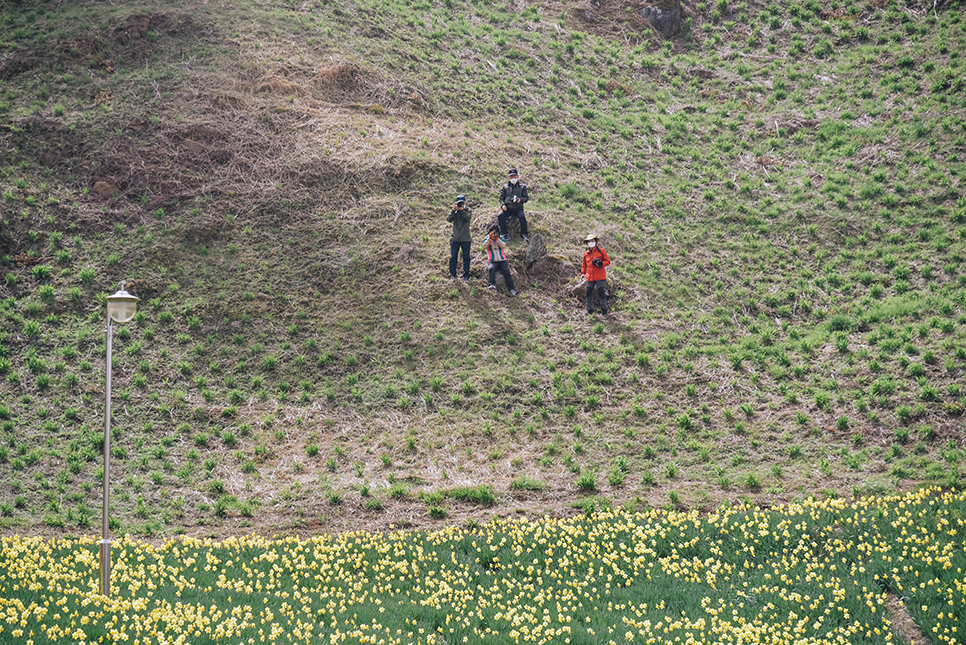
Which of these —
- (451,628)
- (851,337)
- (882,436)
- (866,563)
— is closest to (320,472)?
(451,628)

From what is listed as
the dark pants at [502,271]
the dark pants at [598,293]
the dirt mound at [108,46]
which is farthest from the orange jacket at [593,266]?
the dirt mound at [108,46]

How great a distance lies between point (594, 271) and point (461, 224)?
371cm

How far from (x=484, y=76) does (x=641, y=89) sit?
663 centimetres

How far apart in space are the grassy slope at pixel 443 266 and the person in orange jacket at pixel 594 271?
54 centimetres

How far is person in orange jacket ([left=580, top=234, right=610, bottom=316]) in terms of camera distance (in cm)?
1644

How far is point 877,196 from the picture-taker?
63.8ft

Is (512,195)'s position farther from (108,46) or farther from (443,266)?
(108,46)

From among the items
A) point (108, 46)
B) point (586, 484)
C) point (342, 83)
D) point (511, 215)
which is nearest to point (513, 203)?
point (511, 215)

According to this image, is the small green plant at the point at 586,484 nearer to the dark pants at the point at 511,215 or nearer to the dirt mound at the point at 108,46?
the dark pants at the point at 511,215

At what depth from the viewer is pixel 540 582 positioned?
27.7 feet

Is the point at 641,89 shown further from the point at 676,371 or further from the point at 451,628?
the point at 451,628

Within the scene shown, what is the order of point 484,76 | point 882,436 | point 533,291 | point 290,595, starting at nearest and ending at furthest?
point 290,595 → point 882,436 → point 533,291 → point 484,76

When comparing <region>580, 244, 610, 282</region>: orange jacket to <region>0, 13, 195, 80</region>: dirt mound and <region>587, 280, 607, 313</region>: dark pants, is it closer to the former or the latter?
<region>587, 280, 607, 313</region>: dark pants

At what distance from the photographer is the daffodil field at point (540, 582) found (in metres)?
6.67
